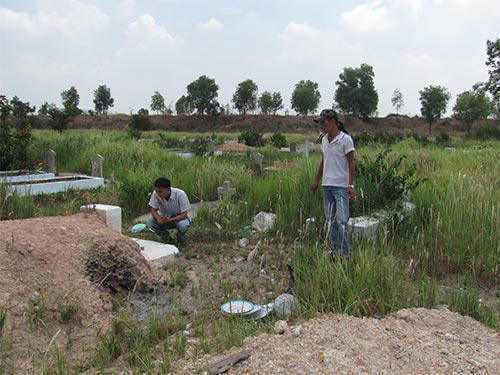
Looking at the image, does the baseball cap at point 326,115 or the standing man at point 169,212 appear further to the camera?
the standing man at point 169,212

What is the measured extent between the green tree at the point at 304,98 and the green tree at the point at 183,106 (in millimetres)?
14806

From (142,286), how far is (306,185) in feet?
10.9

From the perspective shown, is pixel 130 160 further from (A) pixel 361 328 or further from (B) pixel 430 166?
(A) pixel 361 328

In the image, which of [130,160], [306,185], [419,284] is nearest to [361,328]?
[419,284]

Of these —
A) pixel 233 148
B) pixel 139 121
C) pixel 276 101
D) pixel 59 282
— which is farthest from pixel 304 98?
pixel 59 282

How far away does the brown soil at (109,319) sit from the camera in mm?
2701

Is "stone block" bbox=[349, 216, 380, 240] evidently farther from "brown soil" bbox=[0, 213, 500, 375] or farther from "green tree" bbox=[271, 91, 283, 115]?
"green tree" bbox=[271, 91, 283, 115]

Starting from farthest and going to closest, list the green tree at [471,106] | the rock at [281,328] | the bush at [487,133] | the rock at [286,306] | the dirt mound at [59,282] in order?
the green tree at [471,106], the bush at [487,133], the rock at [286,306], the dirt mound at [59,282], the rock at [281,328]

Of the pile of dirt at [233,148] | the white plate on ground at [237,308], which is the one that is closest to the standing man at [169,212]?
the white plate on ground at [237,308]

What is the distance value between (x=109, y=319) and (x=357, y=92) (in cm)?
6659

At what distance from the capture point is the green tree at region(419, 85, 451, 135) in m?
58.5

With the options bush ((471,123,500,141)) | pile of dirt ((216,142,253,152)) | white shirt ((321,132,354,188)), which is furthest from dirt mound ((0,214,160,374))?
bush ((471,123,500,141))

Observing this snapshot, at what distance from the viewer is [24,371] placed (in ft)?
10.2

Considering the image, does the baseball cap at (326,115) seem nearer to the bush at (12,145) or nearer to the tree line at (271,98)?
the bush at (12,145)
